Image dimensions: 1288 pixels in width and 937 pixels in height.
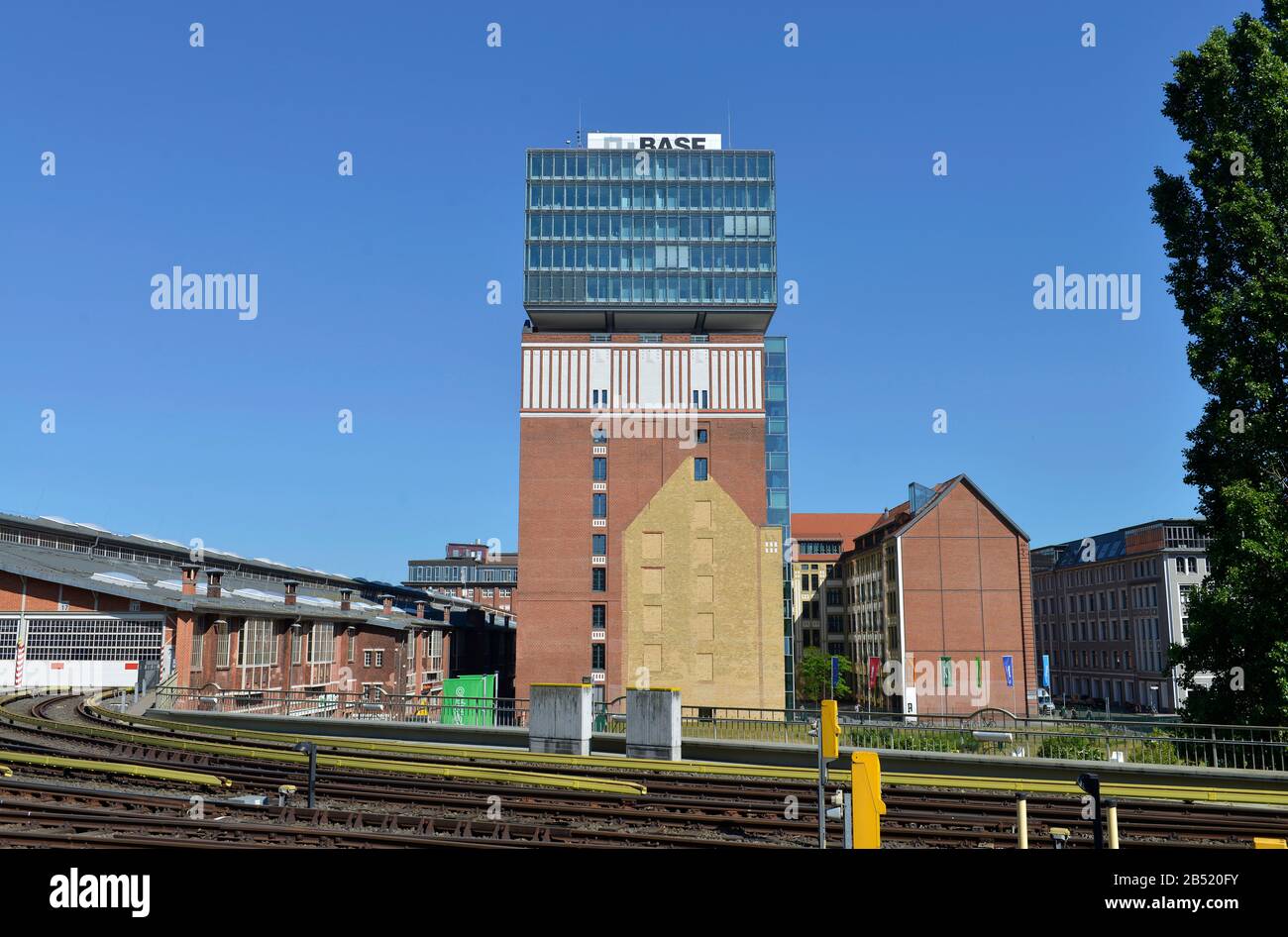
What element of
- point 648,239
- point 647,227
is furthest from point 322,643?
point 647,227

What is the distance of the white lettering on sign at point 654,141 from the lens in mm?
100188

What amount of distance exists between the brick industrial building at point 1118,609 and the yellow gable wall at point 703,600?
978 inches

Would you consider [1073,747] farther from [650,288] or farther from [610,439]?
[650,288]

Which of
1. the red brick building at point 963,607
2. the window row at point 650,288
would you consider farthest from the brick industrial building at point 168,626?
the red brick building at point 963,607

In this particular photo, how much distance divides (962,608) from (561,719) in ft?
194

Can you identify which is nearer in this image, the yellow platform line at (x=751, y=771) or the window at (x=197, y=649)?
the yellow platform line at (x=751, y=771)

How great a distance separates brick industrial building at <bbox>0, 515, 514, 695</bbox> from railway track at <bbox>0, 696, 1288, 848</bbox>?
83.7ft

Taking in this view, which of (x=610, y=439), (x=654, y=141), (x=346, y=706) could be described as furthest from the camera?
(x=654, y=141)

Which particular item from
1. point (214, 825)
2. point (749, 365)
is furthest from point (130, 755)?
point (749, 365)

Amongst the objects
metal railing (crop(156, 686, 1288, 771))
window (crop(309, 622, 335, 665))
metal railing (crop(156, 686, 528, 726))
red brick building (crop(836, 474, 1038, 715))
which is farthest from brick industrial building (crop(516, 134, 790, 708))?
metal railing (crop(156, 686, 1288, 771))

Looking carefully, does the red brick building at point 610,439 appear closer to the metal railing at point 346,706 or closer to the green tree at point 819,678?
the green tree at point 819,678

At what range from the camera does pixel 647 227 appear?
9350 centimetres
